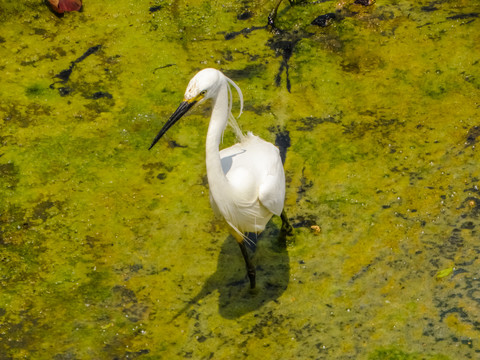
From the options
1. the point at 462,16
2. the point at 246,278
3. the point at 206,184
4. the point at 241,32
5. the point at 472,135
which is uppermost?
the point at 462,16

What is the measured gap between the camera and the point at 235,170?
19.8 ft

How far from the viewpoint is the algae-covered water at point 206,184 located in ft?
19.9

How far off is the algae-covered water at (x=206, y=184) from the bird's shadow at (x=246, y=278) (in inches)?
0.8

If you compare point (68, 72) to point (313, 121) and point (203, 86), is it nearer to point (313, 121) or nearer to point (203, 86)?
point (313, 121)

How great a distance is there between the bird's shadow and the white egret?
0.18m

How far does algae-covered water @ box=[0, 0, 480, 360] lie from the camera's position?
19.9ft

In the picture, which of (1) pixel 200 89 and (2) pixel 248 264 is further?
(2) pixel 248 264

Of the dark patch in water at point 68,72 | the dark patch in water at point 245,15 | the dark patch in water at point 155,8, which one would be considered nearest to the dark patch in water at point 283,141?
the dark patch in water at point 245,15

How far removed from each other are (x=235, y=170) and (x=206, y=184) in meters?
1.77

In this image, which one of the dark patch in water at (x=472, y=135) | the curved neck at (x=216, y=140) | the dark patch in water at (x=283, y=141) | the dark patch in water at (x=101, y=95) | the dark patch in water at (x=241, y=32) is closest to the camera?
the curved neck at (x=216, y=140)

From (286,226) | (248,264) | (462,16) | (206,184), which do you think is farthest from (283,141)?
(462,16)

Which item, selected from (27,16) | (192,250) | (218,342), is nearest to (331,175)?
(192,250)

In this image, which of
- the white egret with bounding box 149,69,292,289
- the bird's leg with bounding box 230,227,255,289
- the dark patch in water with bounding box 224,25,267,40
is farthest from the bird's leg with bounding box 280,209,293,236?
the dark patch in water with bounding box 224,25,267,40

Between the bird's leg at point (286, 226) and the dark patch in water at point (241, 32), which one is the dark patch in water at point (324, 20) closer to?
the dark patch in water at point (241, 32)
